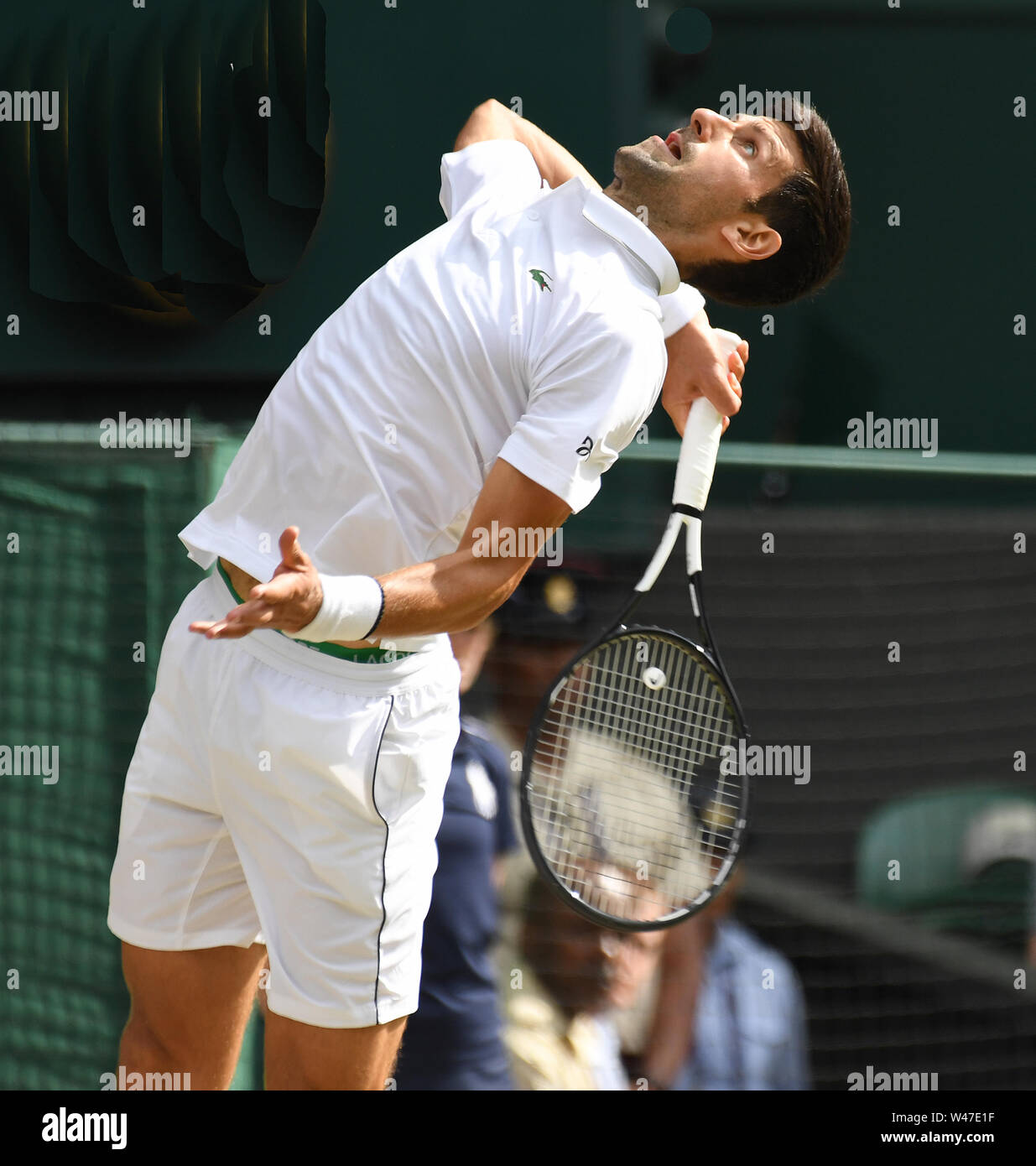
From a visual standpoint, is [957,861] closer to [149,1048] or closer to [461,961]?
[461,961]

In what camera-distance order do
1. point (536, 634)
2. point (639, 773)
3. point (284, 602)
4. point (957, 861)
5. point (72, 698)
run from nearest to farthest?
point (284, 602) < point (639, 773) < point (72, 698) < point (536, 634) < point (957, 861)

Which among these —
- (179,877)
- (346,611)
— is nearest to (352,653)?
(346,611)

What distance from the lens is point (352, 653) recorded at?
214cm

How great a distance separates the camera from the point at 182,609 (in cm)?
225

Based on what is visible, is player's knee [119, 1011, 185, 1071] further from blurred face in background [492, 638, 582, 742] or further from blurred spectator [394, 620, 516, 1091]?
blurred face in background [492, 638, 582, 742]

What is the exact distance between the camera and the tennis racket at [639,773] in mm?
2699

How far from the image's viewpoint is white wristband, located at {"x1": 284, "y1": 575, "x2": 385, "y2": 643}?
1851 millimetres

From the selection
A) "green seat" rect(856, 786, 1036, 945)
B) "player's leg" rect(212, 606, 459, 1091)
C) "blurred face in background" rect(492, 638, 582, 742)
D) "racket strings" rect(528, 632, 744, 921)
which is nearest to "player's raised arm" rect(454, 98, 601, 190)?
"racket strings" rect(528, 632, 744, 921)

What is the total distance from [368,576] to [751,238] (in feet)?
2.66

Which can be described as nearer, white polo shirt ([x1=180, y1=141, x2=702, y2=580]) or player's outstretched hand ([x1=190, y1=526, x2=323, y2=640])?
player's outstretched hand ([x1=190, y1=526, x2=323, y2=640])

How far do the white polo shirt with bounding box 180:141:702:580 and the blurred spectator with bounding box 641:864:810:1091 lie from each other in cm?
142

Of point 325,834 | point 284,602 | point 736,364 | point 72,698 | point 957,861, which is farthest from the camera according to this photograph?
point 957,861

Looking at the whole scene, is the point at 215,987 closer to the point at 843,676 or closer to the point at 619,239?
the point at 619,239

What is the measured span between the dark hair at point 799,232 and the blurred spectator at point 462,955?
925 millimetres
